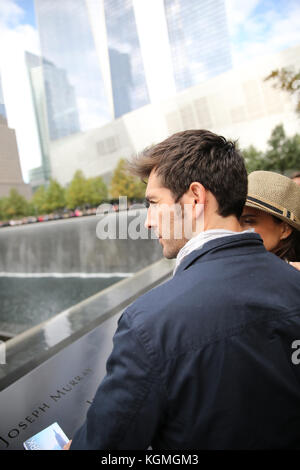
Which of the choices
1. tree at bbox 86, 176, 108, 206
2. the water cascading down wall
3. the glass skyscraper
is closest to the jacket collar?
the water cascading down wall

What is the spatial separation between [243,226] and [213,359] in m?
1.21

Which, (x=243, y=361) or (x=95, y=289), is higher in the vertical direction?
(x=243, y=361)

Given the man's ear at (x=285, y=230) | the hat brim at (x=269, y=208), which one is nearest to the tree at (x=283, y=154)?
the man's ear at (x=285, y=230)

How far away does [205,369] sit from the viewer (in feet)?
2.39

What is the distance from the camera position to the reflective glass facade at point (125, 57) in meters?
26.5

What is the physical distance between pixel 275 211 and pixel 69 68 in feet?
105

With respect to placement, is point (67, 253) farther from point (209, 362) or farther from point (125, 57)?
point (125, 57)

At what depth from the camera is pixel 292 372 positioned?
807 mm

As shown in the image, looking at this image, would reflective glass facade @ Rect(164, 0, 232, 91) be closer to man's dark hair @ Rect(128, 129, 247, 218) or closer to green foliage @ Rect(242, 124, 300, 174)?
green foliage @ Rect(242, 124, 300, 174)

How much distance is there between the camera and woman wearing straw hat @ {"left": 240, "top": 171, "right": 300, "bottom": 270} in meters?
1.64

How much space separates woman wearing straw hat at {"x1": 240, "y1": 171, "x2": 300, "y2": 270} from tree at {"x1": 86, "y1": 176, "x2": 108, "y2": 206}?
2964cm

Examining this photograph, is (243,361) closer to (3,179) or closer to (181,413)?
(181,413)

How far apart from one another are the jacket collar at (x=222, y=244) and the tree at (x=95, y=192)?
30.4m

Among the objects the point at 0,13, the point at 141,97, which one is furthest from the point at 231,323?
the point at 141,97
